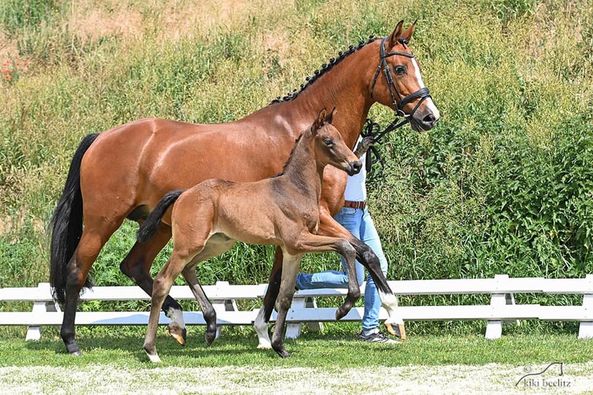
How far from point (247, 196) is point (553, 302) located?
4.12 meters

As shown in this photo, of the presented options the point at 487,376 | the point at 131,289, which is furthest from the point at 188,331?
the point at 487,376

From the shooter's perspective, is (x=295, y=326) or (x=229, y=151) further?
(x=295, y=326)

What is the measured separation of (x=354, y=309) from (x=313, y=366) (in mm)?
2301

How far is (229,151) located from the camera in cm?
961

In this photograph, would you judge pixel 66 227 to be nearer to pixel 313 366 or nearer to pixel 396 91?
pixel 313 366

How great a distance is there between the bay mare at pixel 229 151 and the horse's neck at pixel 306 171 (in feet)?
1.18

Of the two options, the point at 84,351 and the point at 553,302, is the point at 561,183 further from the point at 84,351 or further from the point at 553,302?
the point at 84,351

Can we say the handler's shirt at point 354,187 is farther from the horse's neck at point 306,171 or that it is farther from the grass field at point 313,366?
the grass field at point 313,366

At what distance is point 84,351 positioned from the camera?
10.2m

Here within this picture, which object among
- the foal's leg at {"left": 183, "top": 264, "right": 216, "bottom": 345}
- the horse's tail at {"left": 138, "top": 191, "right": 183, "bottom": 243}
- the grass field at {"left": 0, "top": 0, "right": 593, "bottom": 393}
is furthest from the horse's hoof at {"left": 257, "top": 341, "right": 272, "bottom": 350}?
the horse's tail at {"left": 138, "top": 191, "right": 183, "bottom": 243}

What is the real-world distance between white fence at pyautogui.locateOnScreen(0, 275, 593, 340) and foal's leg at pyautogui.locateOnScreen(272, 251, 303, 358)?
1637 mm

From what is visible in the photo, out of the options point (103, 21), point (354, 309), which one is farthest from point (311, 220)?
point (103, 21)

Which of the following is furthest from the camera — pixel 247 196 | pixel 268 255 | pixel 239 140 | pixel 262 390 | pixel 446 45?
pixel 446 45

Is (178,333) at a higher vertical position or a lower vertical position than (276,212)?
lower
